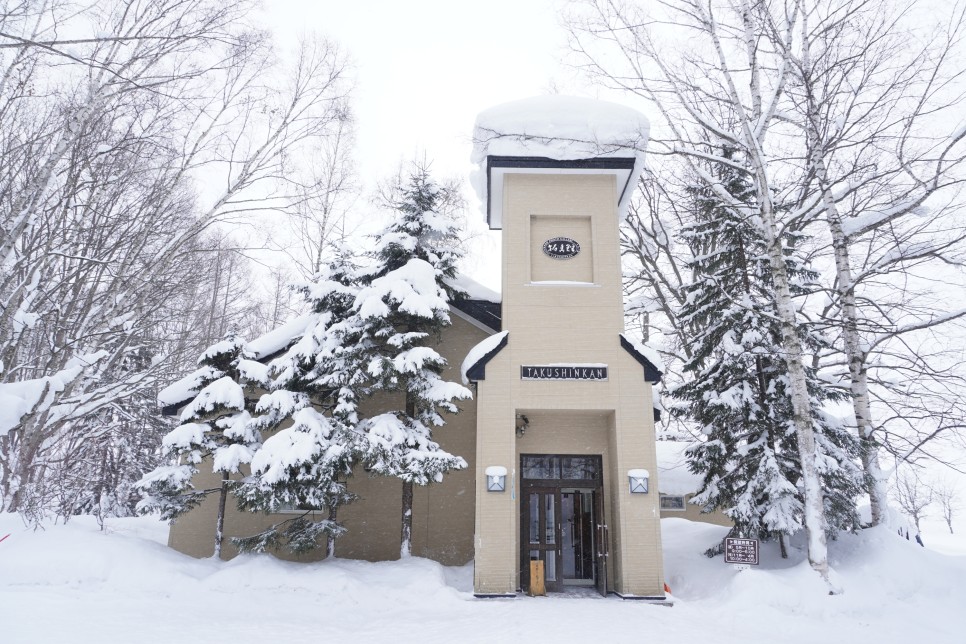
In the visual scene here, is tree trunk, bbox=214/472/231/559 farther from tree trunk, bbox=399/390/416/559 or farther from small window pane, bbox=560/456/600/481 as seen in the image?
small window pane, bbox=560/456/600/481

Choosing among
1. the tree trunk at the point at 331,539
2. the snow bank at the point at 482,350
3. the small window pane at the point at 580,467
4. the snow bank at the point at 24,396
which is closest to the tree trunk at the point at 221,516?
the tree trunk at the point at 331,539

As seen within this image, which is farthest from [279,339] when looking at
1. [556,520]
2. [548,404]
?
[556,520]

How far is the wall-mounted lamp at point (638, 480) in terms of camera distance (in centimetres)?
1146

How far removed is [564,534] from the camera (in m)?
12.8

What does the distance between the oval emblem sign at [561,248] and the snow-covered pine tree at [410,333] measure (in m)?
2.08

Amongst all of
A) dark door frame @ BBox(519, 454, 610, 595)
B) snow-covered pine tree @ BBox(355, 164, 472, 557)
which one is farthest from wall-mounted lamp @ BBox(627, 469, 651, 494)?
snow-covered pine tree @ BBox(355, 164, 472, 557)

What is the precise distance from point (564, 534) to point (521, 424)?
8.44ft

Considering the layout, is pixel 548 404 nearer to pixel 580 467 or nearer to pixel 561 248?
pixel 580 467

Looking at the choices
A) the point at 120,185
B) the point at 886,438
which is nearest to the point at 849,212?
the point at 886,438

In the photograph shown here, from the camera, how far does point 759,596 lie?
9.70 m

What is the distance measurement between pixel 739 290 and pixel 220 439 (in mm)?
12412

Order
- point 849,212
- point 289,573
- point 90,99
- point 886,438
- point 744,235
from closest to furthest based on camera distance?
point 90,99, point 289,573, point 886,438, point 849,212, point 744,235

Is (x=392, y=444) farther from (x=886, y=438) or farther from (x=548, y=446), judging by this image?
(x=886, y=438)

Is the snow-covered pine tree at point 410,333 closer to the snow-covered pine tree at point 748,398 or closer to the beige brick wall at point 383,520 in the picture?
the beige brick wall at point 383,520
